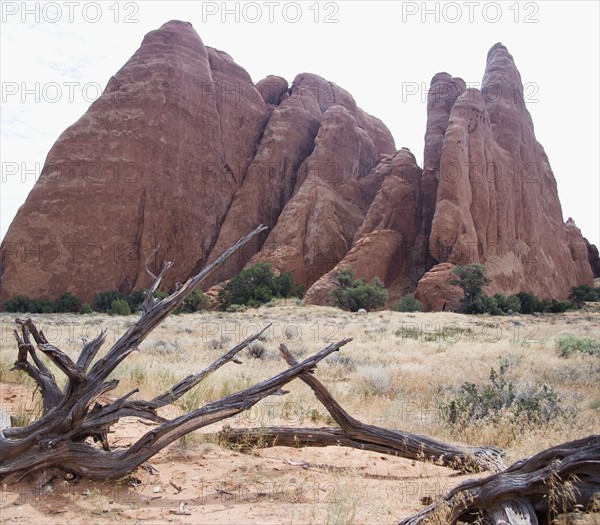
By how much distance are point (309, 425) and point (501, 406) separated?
2476 mm

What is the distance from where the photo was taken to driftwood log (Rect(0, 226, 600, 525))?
3.04m

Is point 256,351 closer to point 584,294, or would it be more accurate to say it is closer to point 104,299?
point 104,299

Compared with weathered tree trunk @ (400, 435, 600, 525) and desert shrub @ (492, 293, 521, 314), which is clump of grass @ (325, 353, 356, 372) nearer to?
weathered tree trunk @ (400, 435, 600, 525)

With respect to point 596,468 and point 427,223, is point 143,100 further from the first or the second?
point 596,468

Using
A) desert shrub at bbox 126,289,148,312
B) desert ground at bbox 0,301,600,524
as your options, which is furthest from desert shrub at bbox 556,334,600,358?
desert shrub at bbox 126,289,148,312

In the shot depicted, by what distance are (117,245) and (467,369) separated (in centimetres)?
3928

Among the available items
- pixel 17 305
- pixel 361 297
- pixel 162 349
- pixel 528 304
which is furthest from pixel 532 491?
pixel 17 305

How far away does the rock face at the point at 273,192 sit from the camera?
41.9 meters

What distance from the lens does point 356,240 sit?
143 ft

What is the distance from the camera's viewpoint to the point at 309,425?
6238 mm

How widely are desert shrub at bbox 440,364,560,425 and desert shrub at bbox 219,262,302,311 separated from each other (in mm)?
30123

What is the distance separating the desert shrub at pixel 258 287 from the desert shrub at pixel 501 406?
30.1 metres

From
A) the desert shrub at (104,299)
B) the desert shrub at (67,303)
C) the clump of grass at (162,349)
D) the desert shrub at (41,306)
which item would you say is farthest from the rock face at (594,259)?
the clump of grass at (162,349)

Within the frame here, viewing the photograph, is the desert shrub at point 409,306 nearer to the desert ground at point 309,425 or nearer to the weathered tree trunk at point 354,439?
the desert ground at point 309,425
